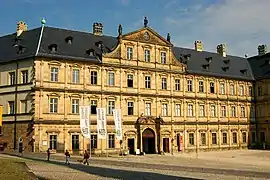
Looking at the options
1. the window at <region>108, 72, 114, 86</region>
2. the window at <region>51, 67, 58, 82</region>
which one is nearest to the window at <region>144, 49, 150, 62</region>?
the window at <region>108, 72, 114, 86</region>

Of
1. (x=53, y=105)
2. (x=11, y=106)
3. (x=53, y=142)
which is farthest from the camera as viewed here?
(x=11, y=106)

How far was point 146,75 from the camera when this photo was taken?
178 ft

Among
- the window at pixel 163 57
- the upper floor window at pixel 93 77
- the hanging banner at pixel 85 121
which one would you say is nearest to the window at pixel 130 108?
the upper floor window at pixel 93 77

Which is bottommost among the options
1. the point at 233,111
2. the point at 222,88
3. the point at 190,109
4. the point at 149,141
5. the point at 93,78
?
the point at 149,141

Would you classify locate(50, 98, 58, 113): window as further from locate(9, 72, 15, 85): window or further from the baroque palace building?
locate(9, 72, 15, 85): window

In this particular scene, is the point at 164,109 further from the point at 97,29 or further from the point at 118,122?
the point at 97,29

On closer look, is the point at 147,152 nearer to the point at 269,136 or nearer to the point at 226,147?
the point at 226,147

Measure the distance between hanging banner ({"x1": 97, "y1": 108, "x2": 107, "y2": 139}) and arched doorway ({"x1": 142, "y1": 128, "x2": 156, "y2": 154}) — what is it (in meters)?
8.98

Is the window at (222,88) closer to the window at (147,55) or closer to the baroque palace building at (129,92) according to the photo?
the baroque palace building at (129,92)

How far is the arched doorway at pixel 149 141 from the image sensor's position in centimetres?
5334

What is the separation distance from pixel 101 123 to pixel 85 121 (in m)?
1.82

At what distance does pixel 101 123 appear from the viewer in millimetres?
→ 45594

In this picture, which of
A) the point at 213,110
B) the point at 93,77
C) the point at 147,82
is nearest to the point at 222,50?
the point at 213,110

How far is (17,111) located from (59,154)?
6962mm
